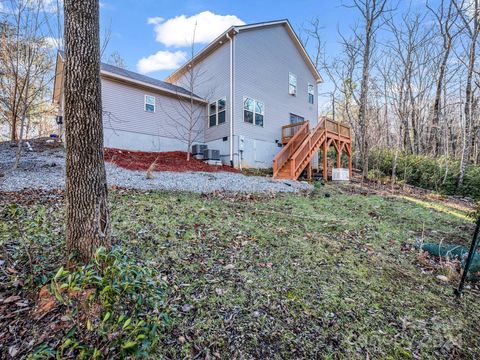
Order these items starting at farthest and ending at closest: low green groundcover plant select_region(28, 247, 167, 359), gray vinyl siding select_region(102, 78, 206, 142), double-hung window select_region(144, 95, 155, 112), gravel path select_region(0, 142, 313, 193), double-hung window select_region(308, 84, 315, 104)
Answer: double-hung window select_region(308, 84, 315, 104) → double-hung window select_region(144, 95, 155, 112) → gray vinyl siding select_region(102, 78, 206, 142) → gravel path select_region(0, 142, 313, 193) → low green groundcover plant select_region(28, 247, 167, 359)

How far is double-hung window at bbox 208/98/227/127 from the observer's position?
41.5ft

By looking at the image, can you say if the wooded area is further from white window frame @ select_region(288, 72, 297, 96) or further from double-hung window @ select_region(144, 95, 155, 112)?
double-hung window @ select_region(144, 95, 155, 112)

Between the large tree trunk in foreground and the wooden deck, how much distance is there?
8.81 meters

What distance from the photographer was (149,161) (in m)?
10.2

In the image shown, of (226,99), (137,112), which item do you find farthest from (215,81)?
(137,112)

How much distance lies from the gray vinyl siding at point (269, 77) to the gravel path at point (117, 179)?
478 centimetres

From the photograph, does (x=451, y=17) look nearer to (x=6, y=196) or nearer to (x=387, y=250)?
(x=387, y=250)

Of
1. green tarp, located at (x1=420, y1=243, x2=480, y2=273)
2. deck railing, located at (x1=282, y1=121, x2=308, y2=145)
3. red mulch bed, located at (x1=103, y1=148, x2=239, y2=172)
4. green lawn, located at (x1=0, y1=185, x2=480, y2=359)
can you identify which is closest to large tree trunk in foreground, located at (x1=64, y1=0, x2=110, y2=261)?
green lawn, located at (x1=0, y1=185, x2=480, y2=359)

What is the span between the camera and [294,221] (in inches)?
186

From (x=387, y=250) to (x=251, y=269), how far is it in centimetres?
244

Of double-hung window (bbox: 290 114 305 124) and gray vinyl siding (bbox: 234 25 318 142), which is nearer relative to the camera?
gray vinyl siding (bbox: 234 25 318 142)

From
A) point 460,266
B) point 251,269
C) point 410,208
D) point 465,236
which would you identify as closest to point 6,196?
point 251,269

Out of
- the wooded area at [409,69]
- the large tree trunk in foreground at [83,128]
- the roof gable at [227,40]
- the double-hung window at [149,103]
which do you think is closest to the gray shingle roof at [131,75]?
the double-hung window at [149,103]

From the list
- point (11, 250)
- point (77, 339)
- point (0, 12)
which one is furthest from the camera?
point (0, 12)
